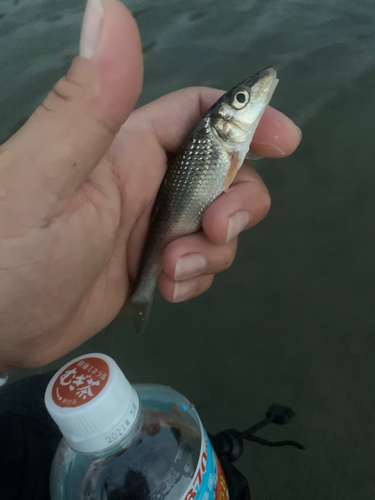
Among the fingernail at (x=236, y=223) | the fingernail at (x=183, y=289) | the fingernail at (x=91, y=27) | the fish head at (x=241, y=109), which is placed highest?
the fingernail at (x=91, y=27)

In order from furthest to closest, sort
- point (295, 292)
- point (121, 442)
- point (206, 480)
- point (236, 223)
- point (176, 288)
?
point (295, 292) → point (176, 288) → point (236, 223) → point (206, 480) → point (121, 442)

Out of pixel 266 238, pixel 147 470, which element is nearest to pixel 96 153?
pixel 147 470

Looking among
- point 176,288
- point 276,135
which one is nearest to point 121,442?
point 176,288

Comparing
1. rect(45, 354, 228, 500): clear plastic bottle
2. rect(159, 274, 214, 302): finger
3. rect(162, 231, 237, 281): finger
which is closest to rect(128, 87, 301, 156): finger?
rect(162, 231, 237, 281): finger

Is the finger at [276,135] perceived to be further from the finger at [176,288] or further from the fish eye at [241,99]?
the finger at [176,288]

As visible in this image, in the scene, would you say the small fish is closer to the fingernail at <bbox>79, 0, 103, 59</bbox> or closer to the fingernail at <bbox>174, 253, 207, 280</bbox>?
the fingernail at <bbox>174, 253, 207, 280</bbox>

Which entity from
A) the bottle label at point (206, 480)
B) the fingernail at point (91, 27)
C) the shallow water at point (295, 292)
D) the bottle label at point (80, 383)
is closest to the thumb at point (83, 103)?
the fingernail at point (91, 27)

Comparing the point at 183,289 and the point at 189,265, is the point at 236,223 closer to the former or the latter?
the point at 189,265
